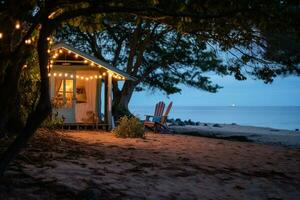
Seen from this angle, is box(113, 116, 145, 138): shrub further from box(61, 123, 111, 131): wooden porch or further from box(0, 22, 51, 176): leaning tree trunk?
box(0, 22, 51, 176): leaning tree trunk

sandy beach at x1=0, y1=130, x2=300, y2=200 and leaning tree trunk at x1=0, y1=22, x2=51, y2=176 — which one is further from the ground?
leaning tree trunk at x1=0, y1=22, x2=51, y2=176

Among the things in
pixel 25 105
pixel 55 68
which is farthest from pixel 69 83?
pixel 25 105

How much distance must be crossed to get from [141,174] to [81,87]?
10970 millimetres

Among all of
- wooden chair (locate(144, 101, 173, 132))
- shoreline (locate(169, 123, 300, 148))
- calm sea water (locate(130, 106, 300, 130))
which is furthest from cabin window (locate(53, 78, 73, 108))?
calm sea water (locate(130, 106, 300, 130))

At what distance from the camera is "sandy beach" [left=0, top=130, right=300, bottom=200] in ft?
20.4

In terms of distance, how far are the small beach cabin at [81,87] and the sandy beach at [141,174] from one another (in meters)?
5.80

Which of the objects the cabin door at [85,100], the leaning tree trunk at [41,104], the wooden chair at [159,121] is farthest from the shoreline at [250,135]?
the leaning tree trunk at [41,104]

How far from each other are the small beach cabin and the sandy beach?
5.80m

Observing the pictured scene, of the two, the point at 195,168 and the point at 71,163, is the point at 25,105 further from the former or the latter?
the point at 195,168

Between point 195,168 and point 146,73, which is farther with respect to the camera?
point 146,73

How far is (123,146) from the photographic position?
1185 cm

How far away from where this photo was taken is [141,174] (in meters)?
7.73

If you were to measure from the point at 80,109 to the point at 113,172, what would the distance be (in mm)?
10891

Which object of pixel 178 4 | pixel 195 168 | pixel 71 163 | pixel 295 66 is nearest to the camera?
pixel 178 4
